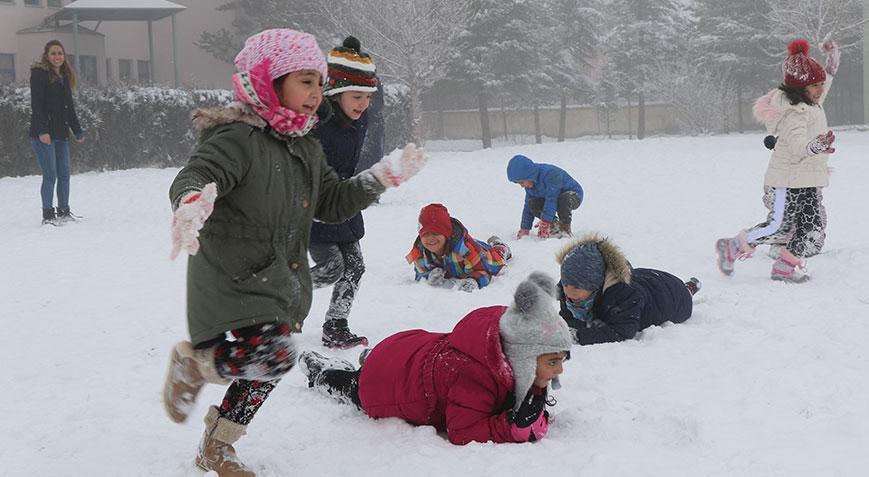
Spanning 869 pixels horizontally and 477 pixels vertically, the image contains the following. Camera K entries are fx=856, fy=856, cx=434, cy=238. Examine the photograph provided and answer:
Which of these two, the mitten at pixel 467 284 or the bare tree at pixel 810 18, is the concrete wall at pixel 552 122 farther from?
the mitten at pixel 467 284

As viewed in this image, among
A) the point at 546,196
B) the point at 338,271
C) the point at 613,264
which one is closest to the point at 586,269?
the point at 613,264

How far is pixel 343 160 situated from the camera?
4746 millimetres

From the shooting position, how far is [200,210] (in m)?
2.44

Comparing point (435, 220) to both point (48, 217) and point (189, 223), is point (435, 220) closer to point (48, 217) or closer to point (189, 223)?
point (189, 223)

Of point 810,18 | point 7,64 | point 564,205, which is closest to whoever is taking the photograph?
point 564,205

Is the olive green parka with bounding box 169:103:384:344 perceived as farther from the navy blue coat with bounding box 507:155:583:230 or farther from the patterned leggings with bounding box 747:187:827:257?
the navy blue coat with bounding box 507:155:583:230

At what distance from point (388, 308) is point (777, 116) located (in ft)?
11.0

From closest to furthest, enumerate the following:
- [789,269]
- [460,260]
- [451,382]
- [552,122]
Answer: [451,382] < [789,269] < [460,260] < [552,122]

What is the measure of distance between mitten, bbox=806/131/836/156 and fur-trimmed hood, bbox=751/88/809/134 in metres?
0.32

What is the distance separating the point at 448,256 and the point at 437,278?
19 centimetres

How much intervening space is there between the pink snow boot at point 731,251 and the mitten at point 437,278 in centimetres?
216

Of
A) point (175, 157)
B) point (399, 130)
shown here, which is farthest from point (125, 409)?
point (399, 130)

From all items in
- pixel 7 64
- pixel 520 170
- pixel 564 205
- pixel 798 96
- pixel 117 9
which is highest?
pixel 117 9

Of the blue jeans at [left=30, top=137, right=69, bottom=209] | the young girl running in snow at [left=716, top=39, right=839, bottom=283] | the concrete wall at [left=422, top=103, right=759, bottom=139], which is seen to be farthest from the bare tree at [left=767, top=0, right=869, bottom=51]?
the blue jeans at [left=30, top=137, right=69, bottom=209]
